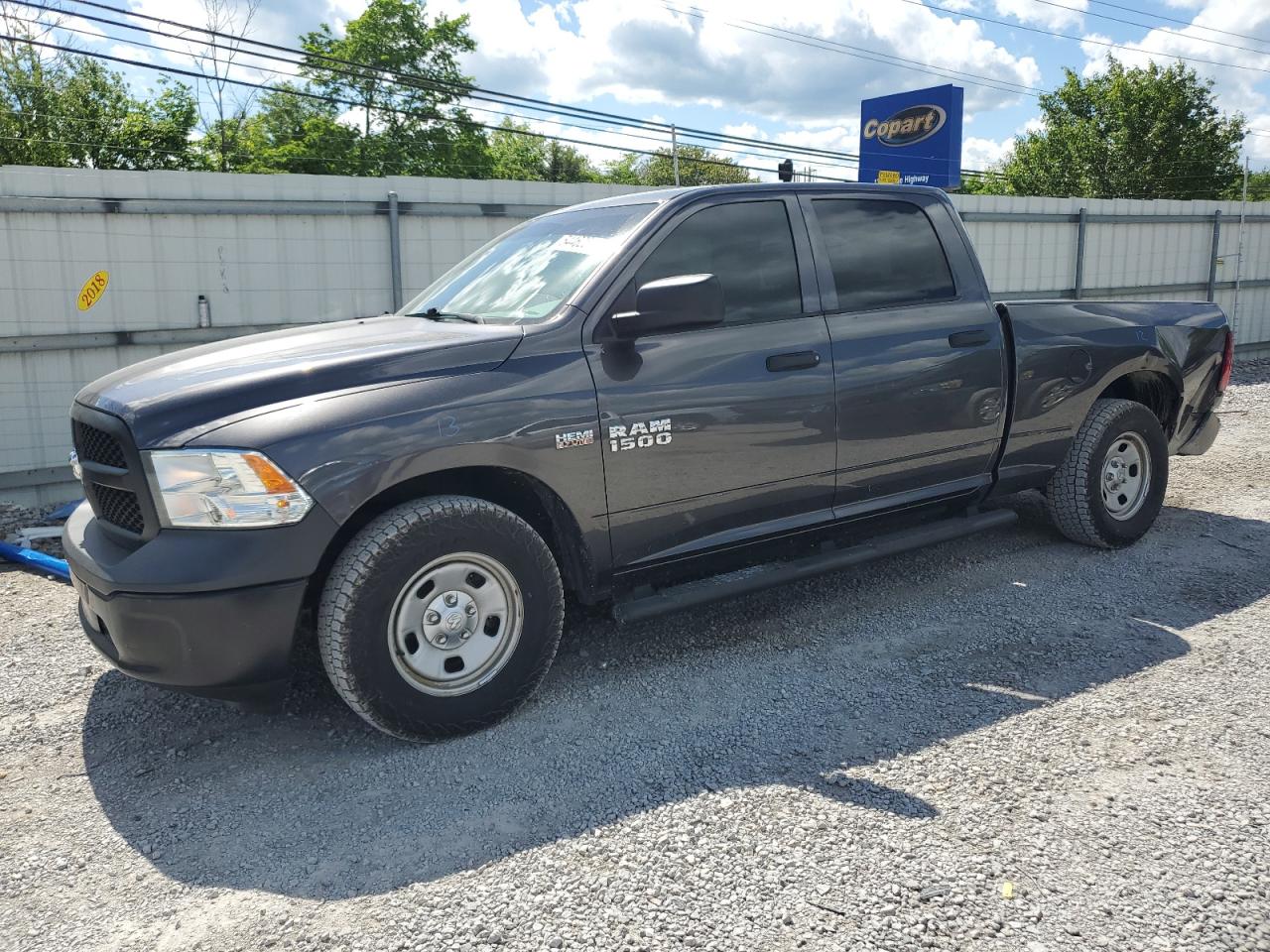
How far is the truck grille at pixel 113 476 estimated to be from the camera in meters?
3.15

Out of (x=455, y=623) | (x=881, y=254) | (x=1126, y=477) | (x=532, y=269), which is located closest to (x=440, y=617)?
(x=455, y=623)

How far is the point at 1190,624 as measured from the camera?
4.54 metres

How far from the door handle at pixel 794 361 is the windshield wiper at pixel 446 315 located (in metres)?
1.20

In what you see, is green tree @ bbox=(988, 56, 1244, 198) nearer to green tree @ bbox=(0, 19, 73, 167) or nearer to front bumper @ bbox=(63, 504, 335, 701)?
green tree @ bbox=(0, 19, 73, 167)

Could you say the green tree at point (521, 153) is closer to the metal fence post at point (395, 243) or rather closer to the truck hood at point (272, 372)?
the metal fence post at point (395, 243)

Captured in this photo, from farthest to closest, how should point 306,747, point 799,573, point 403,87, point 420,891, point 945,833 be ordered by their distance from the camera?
point 403,87 < point 799,573 < point 306,747 < point 945,833 < point 420,891

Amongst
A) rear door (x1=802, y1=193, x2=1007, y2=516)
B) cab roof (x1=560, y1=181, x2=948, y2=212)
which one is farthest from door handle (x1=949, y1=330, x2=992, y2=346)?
cab roof (x1=560, y1=181, x2=948, y2=212)

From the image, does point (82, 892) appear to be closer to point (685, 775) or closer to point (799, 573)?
point (685, 775)

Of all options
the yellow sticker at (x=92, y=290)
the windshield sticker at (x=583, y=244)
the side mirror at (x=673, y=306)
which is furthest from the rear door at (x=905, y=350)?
the yellow sticker at (x=92, y=290)

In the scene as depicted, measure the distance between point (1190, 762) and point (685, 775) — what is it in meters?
1.67

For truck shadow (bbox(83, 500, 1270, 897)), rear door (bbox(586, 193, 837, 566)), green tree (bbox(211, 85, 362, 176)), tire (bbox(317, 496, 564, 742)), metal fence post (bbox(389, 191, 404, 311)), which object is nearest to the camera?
truck shadow (bbox(83, 500, 1270, 897))

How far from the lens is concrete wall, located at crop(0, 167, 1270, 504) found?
754 centimetres

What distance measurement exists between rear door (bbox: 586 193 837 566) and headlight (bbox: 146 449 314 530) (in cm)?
117

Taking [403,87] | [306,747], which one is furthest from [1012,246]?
[403,87]
